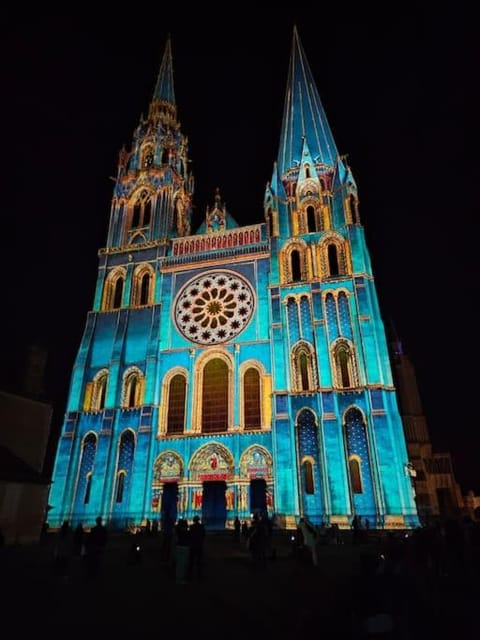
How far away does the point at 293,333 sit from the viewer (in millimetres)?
28641

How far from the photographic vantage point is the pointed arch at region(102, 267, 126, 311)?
1321 inches

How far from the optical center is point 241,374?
2842cm

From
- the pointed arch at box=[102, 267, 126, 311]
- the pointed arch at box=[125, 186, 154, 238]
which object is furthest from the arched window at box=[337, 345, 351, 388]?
the pointed arch at box=[125, 186, 154, 238]

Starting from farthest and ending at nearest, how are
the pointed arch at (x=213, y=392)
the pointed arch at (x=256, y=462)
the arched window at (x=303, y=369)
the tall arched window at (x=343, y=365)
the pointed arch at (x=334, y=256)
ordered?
the pointed arch at (x=334, y=256) → the pointed arch at (x=213, y=392) → the arched window at (x=303, y=369) → the tall arched window at (x=343, y=365) → the pointed arch at (x=256, y=462)

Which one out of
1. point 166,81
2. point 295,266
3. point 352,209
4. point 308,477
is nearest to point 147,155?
point 166,81

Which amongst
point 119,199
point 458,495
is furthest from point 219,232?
point 458,495

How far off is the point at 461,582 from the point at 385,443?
15.1m

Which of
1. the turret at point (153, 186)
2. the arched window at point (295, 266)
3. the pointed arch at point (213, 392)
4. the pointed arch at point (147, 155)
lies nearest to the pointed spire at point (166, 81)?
the turret at point (153, 186)

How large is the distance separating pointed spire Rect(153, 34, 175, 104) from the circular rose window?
25811 mm

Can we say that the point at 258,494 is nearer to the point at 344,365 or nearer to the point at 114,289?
the point at 344,365

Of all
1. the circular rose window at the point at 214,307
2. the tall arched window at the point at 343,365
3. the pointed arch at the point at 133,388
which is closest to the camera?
the tall arched window at the point at 343,365

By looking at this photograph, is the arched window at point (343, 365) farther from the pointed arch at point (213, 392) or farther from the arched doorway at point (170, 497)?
the arched doorway at point (170, 497)

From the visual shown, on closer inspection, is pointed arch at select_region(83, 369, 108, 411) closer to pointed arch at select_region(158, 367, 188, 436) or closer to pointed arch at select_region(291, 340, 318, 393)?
pointed arch at select_region(158, 367, 188, 436)

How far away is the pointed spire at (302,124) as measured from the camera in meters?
37.0
